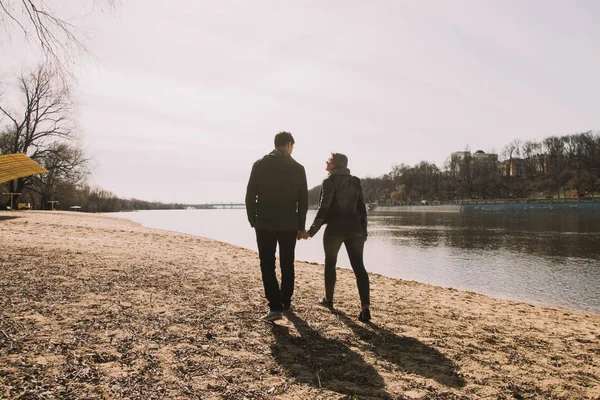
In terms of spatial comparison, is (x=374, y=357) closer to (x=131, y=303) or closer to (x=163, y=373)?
(x=163, y=373)

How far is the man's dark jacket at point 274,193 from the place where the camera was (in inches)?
177

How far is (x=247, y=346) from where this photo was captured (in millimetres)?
3689

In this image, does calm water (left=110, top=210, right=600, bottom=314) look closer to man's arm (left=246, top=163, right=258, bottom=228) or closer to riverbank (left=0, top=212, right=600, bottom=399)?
riverbank (left=0, top=212, right=600, bottom=399)

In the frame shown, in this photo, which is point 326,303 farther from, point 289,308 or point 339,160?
point 339,160

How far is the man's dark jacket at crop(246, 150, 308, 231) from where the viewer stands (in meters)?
4.50

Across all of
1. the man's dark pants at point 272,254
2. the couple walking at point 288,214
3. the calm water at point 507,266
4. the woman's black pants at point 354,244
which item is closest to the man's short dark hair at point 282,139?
the couple walking at point 288,214

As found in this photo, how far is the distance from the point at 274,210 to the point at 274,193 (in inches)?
8.2

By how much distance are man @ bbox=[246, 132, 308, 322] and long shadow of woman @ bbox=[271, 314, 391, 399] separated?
591 millimetres

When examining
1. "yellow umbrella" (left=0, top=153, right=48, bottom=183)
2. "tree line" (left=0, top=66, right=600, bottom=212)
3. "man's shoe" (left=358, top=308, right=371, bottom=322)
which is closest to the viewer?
"man's shoe" (left=358, top=308, right=371, bottom=322)

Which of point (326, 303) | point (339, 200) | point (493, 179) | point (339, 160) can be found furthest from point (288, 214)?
point (493, 179)

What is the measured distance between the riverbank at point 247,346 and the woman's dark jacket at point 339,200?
52.4 inches

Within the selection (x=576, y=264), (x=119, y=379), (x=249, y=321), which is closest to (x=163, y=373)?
(x=119, y=379)

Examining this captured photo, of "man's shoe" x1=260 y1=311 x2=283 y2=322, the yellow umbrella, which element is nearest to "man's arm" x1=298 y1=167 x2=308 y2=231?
"man's shoe" x1=260 y1=311 x2=283 y2=322

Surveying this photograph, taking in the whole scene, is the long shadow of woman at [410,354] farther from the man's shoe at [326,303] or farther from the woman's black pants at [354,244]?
the man's shoe at [326,303]
